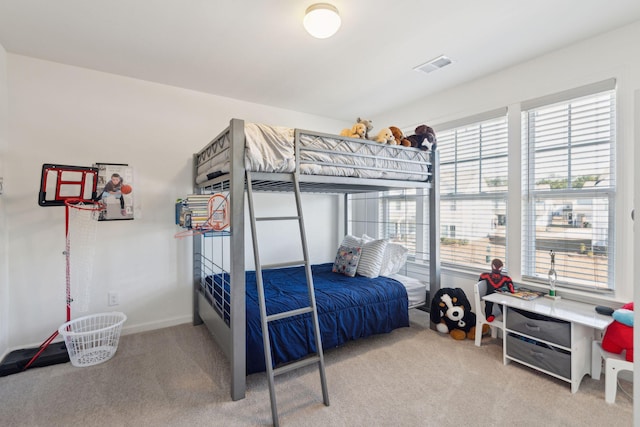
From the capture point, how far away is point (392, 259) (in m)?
3.34

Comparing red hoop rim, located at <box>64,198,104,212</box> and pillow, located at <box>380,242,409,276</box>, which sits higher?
red hoop rim, located at <box>64,198,104,212</box>

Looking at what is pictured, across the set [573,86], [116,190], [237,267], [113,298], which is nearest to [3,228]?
[116,190]

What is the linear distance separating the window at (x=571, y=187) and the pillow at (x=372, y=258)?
4.34ft

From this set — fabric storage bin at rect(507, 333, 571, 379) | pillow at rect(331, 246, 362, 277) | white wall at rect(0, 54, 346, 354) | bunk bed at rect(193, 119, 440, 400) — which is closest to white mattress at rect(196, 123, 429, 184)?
bunk bed at rect(193, 119, 440, 400)

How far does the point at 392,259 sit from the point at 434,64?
2015mm

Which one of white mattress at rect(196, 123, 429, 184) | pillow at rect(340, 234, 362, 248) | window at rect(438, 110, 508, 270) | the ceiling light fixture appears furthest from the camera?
pillow at rect(340, 234, 362, 248)

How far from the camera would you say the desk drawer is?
80.8 inches

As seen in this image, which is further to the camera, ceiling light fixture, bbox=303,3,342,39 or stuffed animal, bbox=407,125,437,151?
stuffed animal, bbox=407,125,437,151

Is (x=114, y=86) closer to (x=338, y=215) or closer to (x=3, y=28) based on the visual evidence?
(x=3, y=28)

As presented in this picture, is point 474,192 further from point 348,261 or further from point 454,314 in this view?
point 348,261

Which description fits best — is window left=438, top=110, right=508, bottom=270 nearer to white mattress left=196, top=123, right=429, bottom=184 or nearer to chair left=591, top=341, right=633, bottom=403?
white mattress left=196, top=123, right=429, bottom=184

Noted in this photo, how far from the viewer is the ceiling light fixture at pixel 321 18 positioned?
185 cm

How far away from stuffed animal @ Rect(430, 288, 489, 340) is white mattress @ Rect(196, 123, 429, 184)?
1.20 m

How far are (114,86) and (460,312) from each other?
3.96 metres
